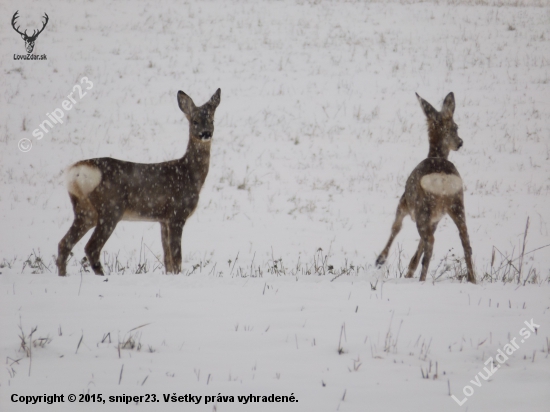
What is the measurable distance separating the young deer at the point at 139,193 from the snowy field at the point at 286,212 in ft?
1.70

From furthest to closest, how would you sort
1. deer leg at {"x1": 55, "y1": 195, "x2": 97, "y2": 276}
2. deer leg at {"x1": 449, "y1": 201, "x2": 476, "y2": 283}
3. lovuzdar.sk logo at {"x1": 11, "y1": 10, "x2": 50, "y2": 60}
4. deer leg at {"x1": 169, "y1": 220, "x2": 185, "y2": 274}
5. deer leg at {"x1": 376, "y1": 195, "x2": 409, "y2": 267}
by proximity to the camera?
lovuzdar.sk logo at {"x1": 11, "y1": 10, "x2": 50, "y2": 60} < deer leg at {"x1": 376, "y1": 195, "x2": 409, "y2": 267} < deer leg at {"x1": 169, "y1": 220, "x2": 185, "y2": 274} < deer leg at {"x1": 55, "y1": 195, "x2": 97, "y2": 276} < deer leg at {"x1": 449, "y1": 201, "x2": 476, "y2": 283}

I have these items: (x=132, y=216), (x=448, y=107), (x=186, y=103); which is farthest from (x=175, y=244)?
(x=448, y=107)

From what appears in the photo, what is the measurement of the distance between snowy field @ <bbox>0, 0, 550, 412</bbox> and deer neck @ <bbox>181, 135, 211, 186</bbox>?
1.23 metres

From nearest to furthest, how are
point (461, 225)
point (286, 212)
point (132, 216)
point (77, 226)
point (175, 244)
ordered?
1. point (461, 225)
2. point (77, 226)
3. point (175, 244)
4. point (132, 216)
5. point (286, 212)

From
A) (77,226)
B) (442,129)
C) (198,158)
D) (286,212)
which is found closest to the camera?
(77,226)

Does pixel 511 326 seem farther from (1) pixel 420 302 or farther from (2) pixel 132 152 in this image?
(2) pixel 132 152

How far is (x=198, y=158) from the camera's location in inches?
289

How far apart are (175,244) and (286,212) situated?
4948 mm

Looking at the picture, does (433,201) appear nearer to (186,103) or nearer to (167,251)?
(167,251)

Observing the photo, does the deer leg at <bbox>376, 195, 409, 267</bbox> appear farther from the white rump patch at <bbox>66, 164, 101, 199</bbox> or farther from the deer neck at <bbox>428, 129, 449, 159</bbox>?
the white rump patch at <bbox>66, 164, 101, 199</bbox>

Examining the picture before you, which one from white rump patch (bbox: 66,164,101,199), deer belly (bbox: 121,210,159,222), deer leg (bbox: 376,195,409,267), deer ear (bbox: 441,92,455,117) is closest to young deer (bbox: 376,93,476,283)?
deer leg (bbox: 376,195,409,267)

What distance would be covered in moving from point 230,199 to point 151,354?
28.4 ft
